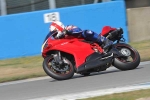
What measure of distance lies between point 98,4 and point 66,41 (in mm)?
6307

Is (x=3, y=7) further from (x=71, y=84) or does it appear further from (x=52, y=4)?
(x=71, y=84)

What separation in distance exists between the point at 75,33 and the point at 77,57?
49 cm

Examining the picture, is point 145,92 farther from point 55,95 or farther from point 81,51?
point 81,51

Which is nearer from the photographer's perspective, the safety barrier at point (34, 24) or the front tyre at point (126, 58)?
the front tyre at point (126, 58)

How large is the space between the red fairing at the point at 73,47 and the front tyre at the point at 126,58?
1.98ft

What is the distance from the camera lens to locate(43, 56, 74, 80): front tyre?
9789 mm

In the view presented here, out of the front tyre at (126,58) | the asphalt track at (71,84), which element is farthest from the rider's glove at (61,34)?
the front tyre at (126,58)

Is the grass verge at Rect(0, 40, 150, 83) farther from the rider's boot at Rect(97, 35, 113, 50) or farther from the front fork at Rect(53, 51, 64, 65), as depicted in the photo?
the rider's boot at Rect(97, 35, 113, 50)

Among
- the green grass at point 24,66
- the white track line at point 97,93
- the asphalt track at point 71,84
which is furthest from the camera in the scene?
the green grass at point 24,66

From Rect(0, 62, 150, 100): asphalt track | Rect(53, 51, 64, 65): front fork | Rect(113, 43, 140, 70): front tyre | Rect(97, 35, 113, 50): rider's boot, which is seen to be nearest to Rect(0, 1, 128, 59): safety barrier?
Rect(0, 62, 150, 100): asphalt track

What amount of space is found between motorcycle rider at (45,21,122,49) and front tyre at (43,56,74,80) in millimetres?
495

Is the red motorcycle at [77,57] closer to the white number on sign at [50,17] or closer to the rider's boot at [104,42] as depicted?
the rider's boot at [104,42]

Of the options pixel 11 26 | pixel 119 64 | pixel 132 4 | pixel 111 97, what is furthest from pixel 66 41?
pixel 132 4

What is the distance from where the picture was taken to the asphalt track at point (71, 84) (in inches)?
346
